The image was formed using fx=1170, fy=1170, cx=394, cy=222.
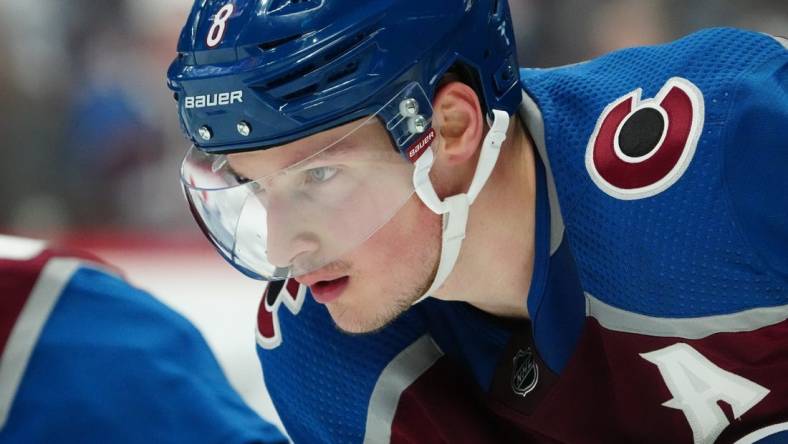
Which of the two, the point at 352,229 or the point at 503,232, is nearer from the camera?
the point at 352,229

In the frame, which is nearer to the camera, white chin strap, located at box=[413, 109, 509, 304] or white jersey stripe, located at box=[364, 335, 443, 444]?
white chin strap, located at box=[413, 109, 509, 304]

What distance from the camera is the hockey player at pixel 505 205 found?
1394 millimetres

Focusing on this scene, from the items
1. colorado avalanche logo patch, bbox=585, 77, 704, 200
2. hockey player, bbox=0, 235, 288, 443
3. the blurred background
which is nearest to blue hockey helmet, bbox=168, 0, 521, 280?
colorado avalanche logo patch, bbox=585, 77, 704, 200

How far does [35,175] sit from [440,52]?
309 cm

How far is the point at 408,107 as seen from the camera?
146cm

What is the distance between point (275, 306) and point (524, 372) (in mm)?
408

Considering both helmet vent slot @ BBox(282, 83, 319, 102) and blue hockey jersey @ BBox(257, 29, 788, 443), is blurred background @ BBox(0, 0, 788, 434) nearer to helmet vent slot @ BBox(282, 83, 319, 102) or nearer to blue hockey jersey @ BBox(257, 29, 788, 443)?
blue hockey jersey @ BBox(257, 29, 788, 443)

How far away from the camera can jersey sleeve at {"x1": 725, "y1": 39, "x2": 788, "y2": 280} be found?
133 cm

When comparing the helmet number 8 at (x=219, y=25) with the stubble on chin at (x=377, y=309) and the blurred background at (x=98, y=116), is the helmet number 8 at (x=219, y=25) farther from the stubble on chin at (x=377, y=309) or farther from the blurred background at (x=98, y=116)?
the blurred background at (x=98, y=116)

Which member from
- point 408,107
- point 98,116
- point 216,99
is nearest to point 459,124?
point 408,107

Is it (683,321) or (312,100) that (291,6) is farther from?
(683,321)

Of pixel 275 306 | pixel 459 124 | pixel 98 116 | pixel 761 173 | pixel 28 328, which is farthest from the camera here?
pixel 98 116

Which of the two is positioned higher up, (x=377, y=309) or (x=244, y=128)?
(x=244, y=128)

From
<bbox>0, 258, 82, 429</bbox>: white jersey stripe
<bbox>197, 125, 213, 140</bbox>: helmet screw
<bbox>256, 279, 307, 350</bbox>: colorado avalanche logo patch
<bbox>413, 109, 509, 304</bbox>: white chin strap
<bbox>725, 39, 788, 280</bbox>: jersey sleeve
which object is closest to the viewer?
<bbox>0, 258, 82, 429</bbox>: white jersey stripe
